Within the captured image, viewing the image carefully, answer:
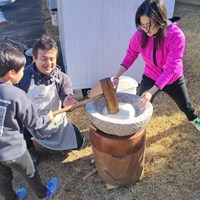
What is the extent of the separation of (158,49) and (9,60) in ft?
3.76

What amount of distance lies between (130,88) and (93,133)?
79cm

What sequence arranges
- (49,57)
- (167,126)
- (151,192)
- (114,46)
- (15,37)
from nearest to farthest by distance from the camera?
1. (49,57)
2. (151,192)
3. (167,126)
4. (114,46)
5. (15,37)

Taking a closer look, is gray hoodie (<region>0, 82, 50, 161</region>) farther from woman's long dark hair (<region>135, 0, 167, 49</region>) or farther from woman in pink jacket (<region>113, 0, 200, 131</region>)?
woman's long dark hair (<region>135, 0, 167, 49</region>)

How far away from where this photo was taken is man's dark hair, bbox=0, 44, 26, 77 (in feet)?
5.60

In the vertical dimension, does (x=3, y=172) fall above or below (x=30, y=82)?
Answer: below

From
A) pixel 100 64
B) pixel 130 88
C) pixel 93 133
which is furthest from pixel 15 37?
pixel 93 133

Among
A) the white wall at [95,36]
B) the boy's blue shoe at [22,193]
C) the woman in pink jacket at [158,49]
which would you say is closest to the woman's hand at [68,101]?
the woman in pink jacket at [158,49]

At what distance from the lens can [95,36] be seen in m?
3.35

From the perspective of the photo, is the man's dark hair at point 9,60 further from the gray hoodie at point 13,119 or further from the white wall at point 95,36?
the white wall at point 95,36

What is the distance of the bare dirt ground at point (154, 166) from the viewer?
2.45 metres

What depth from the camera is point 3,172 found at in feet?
6.75

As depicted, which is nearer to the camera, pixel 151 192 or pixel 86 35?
pixel 151 192

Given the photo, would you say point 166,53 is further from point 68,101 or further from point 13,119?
point 13,119

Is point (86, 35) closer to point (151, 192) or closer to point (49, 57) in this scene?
point (49, 57)
